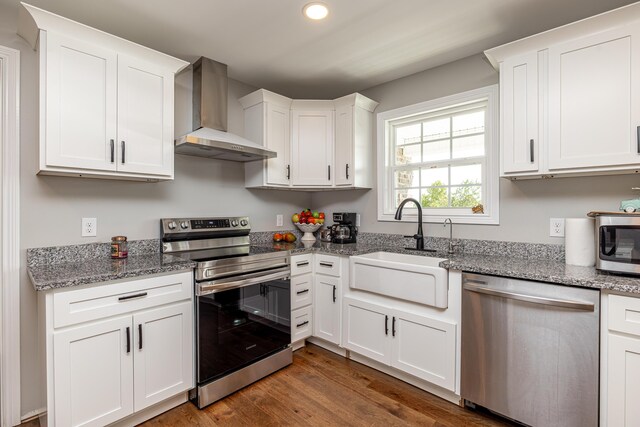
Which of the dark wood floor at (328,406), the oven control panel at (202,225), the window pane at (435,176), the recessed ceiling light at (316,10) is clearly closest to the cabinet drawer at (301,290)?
the dark wood floor at (328,406)

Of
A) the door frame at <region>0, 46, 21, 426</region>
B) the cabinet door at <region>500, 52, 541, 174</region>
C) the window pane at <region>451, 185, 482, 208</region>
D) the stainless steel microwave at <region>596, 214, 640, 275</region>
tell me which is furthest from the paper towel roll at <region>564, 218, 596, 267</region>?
the door frame at <region>0, 46, 21, 426</region>

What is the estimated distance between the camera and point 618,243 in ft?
5.26

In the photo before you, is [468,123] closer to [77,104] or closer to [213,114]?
[213,114]

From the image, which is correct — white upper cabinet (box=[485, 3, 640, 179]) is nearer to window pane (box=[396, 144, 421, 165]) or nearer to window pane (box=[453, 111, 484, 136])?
window pane (box=[453, 111, 484, 136])

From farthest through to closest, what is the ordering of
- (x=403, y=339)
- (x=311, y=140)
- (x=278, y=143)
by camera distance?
(x=311, y=140) → (x=278, y=143) → (x=403, y=339)

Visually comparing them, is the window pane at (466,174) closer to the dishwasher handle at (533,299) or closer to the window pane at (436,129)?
the window pane at (436,129)

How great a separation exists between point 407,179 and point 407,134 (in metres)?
0.43

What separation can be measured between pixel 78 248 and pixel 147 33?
1.51 metres

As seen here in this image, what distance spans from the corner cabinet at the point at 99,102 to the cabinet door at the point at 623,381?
2.66m

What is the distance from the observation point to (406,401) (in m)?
2.05

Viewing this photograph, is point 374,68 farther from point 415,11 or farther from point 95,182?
point 95,182

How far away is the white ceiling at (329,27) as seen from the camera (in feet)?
6.16

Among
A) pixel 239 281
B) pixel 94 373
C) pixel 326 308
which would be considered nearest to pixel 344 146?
pixel 326 308

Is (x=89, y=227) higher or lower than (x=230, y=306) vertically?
higher
